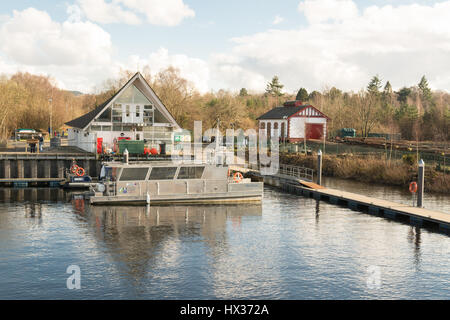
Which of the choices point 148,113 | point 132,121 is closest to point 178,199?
point 132,121

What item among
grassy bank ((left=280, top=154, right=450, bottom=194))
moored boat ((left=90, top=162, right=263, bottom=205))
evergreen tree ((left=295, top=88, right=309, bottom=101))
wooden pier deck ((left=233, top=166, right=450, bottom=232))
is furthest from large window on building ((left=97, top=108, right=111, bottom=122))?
evergreen tree ((left=295, top=88, right=309, bottom=101))

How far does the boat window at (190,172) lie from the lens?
119 ft

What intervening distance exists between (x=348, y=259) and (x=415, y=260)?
3440 mm

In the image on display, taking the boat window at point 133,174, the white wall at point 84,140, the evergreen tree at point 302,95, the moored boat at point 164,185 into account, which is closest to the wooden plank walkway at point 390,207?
the moored boat at point 164,185

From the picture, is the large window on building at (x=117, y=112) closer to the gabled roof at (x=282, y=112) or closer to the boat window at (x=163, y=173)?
the boat window at (x=163, y=173)

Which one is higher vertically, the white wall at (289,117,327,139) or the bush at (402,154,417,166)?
the white wall at (289,117,327,139)

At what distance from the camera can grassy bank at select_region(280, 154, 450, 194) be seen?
46.4 m

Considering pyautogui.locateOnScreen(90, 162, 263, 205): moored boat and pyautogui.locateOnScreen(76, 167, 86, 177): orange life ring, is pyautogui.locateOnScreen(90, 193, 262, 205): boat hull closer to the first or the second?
pyautogui.locateOnScreen(90, 162, 263, 205): moored boat

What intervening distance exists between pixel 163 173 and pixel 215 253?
1348 centimetres

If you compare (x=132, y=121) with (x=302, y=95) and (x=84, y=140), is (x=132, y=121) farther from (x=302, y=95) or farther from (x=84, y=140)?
(x=302, y=95)

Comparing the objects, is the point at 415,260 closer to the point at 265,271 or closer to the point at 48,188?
the point at 265,271

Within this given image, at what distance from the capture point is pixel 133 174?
3547 cm

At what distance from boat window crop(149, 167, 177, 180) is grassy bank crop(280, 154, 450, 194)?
87.6 ft

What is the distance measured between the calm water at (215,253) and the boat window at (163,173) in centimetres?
251
